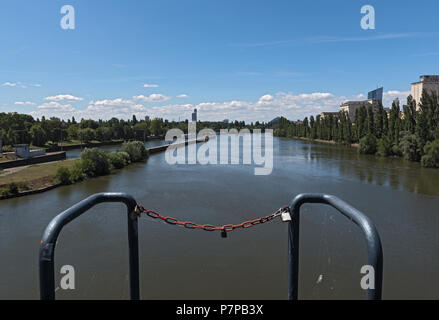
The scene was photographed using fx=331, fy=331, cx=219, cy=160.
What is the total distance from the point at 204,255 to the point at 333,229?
4554 millimetres

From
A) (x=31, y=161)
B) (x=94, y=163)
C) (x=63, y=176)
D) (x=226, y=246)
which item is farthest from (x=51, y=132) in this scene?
(x=226, y=246)

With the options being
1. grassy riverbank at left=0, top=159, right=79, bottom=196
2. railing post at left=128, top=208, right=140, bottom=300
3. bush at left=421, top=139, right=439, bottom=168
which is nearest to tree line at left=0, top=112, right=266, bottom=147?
grassy riverbank at left=0, top=159, right=79, bottom=196

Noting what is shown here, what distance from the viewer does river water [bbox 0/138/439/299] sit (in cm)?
755

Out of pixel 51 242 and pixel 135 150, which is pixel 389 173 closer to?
pixel 135 150

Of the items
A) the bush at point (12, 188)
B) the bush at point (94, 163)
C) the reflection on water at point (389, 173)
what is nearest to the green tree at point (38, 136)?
the bush at point (94, 163)

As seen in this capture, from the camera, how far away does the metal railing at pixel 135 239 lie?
1.46 metres

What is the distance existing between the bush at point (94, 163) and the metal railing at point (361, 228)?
2115 centimetres

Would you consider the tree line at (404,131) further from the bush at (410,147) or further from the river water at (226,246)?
the river water at (226,246)

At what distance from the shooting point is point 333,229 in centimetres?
1092

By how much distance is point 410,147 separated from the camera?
27.6 metres

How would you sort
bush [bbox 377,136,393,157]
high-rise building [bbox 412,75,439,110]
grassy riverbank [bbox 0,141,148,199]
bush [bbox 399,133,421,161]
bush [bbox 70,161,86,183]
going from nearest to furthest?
grassy riverbank [bbox 0,141,148,199] < bush [bbox 70,161,86,183] < bush [bbox 399,133,421,161] < bush [bbox 377,136,393,157] < high-rise building [bbox 412,75,439,110]

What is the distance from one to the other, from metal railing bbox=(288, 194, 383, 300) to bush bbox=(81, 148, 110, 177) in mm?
21148

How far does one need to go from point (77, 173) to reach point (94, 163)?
6.27 ft

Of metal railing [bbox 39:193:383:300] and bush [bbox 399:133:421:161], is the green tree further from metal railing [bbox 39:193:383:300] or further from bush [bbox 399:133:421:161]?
metal railing [bbox 39:193:383:300]
